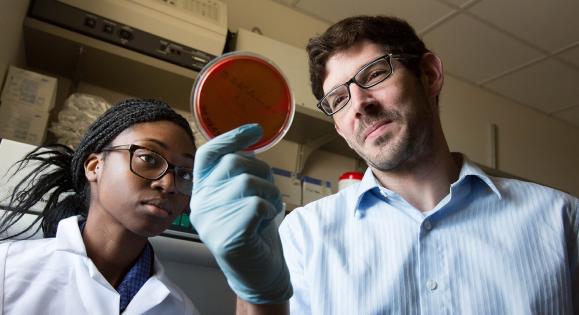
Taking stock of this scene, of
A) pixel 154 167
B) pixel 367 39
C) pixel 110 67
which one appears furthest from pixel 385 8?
pixel 154 167

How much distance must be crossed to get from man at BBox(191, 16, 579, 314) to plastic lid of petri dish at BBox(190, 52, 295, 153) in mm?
115

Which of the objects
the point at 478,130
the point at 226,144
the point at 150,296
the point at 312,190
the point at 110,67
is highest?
the point at 478,130

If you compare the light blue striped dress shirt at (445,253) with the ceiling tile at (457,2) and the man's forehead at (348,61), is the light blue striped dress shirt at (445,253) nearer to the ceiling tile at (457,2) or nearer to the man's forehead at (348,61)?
the man's forehead at (348,61)

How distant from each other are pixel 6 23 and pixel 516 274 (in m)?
1.56

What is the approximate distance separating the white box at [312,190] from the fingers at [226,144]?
1.27 meters

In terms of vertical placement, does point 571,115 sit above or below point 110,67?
above

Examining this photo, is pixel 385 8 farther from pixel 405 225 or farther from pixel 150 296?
pixel 150 296

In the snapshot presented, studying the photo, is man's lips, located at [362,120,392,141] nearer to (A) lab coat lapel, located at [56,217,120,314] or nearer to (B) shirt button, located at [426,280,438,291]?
(B) shirt button, located at [426,280,438,291]

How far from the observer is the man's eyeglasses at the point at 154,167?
1045 mm

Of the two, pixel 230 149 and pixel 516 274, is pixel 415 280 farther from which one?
pixel 230 149

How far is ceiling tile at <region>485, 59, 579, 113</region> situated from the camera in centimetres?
283

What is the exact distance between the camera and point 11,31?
1.34m

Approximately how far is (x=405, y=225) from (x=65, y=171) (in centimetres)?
100

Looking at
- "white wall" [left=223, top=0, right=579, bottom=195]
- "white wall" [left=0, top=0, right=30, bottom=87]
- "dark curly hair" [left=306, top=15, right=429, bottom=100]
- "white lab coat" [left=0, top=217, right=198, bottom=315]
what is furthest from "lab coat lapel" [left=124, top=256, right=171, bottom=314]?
"white wall" [left=223, top=0, right=579, bottom=195]
